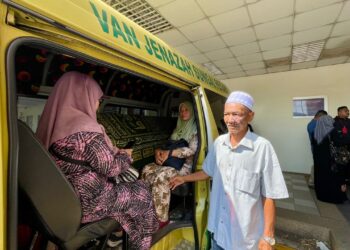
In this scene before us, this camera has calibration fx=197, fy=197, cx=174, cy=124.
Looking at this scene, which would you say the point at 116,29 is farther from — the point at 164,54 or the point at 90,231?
the point at 90,231

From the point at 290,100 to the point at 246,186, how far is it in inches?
231

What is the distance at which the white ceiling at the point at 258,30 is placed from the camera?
2.93m

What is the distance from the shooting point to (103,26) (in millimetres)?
978

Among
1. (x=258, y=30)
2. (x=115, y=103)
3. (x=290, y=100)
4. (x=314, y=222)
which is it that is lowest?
(x=314, y=222)

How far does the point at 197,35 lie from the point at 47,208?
3.80 meters

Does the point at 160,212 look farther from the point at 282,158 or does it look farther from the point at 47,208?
the point at 282,158

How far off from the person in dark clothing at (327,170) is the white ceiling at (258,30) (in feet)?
5.58

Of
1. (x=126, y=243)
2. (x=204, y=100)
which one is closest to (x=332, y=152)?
(x=204, y=100)

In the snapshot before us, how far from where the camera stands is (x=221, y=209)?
136 centimetres

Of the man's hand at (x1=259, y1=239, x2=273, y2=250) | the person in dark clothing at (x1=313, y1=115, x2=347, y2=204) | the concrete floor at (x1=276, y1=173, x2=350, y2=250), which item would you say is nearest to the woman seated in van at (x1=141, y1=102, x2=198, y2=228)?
the man's hand at (x1=259, y1=239, x2=273, y2=250)

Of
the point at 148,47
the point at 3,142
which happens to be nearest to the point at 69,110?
the point at 3,142

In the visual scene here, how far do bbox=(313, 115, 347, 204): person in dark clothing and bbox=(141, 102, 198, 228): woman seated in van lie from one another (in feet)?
9.19

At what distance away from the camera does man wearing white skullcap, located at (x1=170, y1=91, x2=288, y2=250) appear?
3.96ft

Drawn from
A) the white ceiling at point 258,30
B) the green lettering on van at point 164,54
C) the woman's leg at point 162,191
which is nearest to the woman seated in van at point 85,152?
the woman's leg at point 162,191
